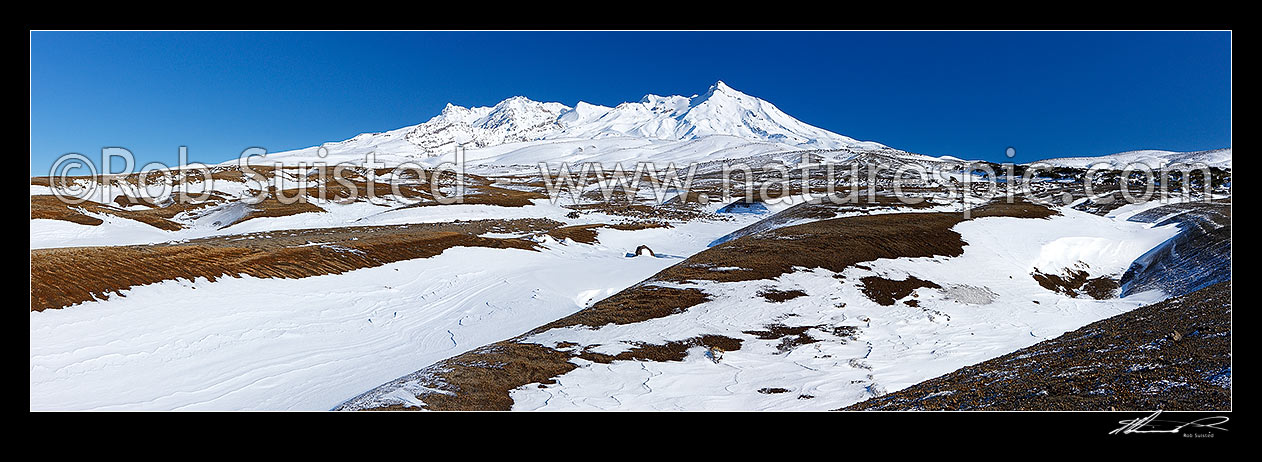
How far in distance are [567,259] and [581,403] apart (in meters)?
22.5

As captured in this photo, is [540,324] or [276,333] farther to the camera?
[540,324]

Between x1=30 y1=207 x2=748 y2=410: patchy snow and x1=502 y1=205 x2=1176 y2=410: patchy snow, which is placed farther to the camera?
x1=502 y1=205 x2=1176 y2=410: patchy snow
